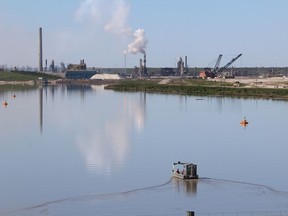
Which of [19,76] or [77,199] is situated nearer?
[77,199]

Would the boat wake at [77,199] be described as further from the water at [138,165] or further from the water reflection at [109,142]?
the water reflection at [109,142]

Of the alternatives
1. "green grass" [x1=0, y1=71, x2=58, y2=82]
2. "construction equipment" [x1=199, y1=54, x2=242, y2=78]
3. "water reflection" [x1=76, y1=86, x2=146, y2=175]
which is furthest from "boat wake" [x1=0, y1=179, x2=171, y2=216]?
"green grass" [x1=0, y1=71, x2=58, y2=82]

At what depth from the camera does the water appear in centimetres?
1523

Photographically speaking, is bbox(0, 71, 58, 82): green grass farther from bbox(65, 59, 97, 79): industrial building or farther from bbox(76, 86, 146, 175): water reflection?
bbox(76, 86, 146, 175): water reflection

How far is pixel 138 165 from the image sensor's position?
20.6 meters

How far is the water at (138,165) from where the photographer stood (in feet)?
50.0

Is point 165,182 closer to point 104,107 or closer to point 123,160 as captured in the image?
point 123,160

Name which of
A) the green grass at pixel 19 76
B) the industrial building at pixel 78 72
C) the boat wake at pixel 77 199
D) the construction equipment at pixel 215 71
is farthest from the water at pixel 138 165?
the industrial building at pixel 78 72

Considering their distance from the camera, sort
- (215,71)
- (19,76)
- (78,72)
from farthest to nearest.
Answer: (78,72) < (19,76) < (215,71)

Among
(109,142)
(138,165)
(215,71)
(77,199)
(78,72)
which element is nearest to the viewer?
(77,199)

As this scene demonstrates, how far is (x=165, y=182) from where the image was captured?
1777 cm

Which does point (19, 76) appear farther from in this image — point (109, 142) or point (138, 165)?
point (138, 165)

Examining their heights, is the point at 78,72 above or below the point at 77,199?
above

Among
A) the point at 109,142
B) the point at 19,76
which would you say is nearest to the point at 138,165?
the point at 109,142
